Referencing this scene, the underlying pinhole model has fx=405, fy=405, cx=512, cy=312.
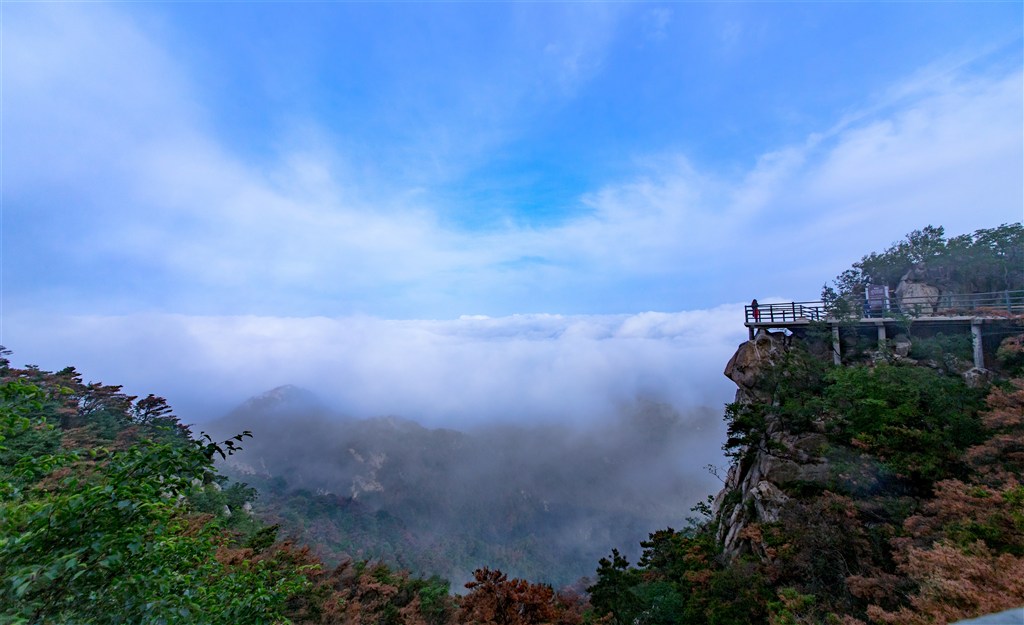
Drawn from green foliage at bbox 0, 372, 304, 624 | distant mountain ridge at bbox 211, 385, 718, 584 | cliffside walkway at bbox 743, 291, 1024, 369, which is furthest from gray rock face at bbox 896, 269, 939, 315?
distant mountain ridge at bbox 211, 385, 718, 584

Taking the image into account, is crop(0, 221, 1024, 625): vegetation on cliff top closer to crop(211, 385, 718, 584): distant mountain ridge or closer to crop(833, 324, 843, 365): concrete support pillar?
crop(833, 324, 843, 365): concrete support pillar

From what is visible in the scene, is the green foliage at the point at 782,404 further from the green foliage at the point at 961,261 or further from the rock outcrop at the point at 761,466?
the green foliage at the point at 961,261

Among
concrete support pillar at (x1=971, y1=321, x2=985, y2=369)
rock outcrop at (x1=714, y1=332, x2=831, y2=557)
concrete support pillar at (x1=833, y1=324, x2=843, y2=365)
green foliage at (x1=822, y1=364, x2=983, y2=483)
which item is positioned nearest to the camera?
green foliage at (x1=822, y1=364, x2=983, y2=483)

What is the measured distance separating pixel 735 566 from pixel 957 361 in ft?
56.6

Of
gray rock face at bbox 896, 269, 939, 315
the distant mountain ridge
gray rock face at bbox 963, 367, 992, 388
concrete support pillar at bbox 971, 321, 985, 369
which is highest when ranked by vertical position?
gray rock face at bbox 896, 269, 939, 315

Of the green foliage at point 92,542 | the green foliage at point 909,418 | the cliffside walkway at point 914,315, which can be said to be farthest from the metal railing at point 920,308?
the green foliage at point 92,542

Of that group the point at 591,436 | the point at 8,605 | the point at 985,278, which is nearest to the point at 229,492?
the point at 8,605

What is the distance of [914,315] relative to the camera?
23.6 meters

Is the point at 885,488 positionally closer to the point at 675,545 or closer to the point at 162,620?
the point at 675,545

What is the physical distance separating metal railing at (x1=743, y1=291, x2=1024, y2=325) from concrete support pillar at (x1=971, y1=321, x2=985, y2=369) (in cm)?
71

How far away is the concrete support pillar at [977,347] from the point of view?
21078 mm

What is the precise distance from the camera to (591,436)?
541 ft

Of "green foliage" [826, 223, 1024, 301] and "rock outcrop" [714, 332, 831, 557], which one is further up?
"green foliage" [826, 223, 1024, 301]

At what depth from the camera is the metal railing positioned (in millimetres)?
22442
